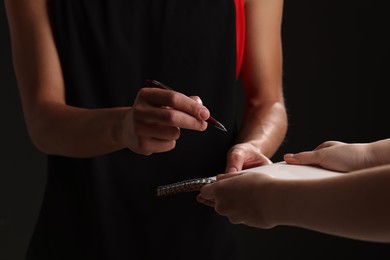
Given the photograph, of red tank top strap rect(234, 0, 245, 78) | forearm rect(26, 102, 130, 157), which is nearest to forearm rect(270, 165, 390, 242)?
forearm rect(26, 102, 130, 157)

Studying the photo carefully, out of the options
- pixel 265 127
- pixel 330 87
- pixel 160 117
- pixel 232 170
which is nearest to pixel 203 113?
pixel 160 117

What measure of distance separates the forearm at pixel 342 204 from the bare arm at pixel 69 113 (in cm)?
26

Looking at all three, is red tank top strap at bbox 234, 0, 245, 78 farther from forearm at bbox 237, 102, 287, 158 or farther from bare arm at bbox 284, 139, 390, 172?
bare arm at bbox 284, 139, 390, 172

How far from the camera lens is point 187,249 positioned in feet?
4.54

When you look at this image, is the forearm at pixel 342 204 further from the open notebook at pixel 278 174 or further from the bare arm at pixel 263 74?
the bare arm at pixel 263 74

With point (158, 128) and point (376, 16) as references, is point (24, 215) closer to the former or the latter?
point (158, 128)

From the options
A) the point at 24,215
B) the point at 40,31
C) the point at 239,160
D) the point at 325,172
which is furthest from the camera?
the point at 24,215

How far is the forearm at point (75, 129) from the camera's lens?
3.81 ft

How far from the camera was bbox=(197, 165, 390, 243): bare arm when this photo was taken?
0.75 m

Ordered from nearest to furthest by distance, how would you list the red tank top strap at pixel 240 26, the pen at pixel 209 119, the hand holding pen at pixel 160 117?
1. the hand holding pen at pixel 160 117
2. the pen at pixel 209 119
3. the red tank top strap at pixel 240 26

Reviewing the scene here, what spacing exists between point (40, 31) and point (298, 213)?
0.75 m

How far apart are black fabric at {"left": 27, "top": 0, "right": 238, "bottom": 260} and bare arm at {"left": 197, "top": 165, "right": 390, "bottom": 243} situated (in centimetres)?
46

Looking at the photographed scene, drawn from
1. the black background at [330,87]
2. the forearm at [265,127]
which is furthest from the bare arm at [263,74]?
Answer: the black background at [330,87]

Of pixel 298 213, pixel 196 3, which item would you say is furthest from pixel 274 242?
pixel 298 213
